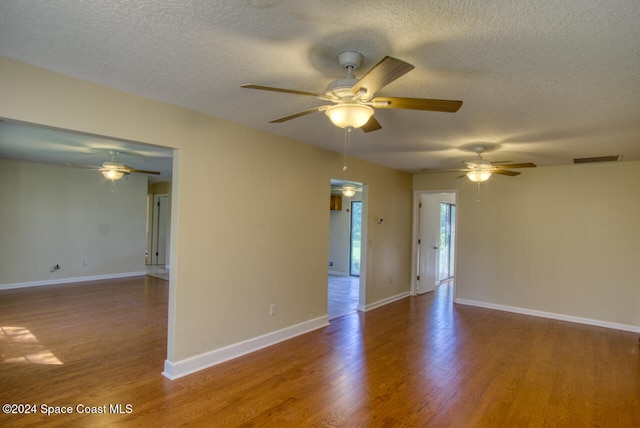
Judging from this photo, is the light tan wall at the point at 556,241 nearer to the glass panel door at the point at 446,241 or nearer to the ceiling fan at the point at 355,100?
the glass panel door at the point at 446,241

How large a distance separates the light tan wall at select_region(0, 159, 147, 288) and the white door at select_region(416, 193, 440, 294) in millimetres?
6307

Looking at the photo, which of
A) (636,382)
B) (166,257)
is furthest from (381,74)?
(166,257)

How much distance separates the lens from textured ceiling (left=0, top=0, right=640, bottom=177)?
156 centimetres

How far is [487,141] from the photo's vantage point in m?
3.90

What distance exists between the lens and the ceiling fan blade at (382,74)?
1.48 m

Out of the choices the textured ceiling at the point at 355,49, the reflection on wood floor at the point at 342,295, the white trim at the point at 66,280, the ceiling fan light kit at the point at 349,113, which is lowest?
the reflection on wood floor at the point at 342,295

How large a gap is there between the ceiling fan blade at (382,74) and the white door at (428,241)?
5.28 meters

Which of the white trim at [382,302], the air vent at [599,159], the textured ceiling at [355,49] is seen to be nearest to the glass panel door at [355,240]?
the white trim at [382,302]

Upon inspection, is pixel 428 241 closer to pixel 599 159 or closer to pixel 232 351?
pixel 599 159

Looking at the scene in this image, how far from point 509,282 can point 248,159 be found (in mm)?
4758

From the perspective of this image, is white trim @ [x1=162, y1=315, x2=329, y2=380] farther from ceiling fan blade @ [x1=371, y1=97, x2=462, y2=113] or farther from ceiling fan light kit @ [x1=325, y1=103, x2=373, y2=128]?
ceiling fan blade @ [x1=371, y1=97, x2=462, y2=113]

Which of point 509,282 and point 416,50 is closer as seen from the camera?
point 416,50

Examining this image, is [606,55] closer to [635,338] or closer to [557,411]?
[557,411]

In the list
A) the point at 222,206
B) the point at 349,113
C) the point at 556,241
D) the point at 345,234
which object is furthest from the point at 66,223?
the point at 556,241
